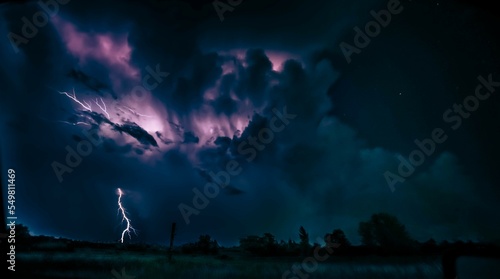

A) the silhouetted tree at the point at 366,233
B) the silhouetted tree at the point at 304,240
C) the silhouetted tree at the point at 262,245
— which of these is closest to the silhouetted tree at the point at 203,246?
the silhouetted tree at the point at 262,245

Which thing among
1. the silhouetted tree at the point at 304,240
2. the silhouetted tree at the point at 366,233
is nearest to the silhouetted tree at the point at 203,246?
the silhouetted tree at the point at 304,240

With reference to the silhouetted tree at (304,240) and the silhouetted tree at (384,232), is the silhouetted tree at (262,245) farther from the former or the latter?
the silhouetted tree at (384,232)

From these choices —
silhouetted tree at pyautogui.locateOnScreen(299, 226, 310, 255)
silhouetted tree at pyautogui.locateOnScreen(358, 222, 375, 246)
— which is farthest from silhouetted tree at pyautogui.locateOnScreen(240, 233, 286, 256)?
silhouetted tree at pyautogui.locateOnScreen(358, 222, 375, 246)

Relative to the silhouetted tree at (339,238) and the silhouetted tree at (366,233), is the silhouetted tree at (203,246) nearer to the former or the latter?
the silhouetted tree at (339,238)

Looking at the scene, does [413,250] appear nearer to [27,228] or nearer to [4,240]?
[4,240]

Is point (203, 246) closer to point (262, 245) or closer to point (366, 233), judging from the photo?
point (262, 245)

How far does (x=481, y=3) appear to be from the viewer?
97.7 inches

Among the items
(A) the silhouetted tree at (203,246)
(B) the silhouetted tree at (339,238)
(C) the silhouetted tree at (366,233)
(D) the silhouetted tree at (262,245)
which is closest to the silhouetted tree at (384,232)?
(C) the silhouetted tree at (366,233)

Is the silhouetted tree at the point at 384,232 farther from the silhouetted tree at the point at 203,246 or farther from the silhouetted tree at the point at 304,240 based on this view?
the silhouetted tree at the point at 203,246

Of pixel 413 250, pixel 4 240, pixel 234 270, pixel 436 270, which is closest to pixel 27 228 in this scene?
pixel 234 270

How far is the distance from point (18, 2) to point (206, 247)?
26575 millimetres

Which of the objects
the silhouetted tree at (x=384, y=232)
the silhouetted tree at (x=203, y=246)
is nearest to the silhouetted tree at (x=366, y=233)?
the silhouetted tree at (x=384, y=232)

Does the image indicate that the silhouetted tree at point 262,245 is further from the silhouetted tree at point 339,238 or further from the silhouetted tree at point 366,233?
the silhouetted tree at point 366,233

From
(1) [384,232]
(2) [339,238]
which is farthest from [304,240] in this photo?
(1) [384,232]
